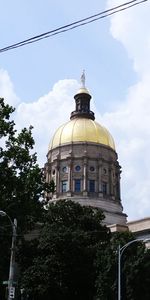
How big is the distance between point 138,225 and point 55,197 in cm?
2891

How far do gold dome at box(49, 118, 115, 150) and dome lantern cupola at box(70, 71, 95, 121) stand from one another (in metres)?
3.08

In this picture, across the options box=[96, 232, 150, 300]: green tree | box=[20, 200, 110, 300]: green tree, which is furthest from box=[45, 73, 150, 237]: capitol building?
box=[96, 232, 150, 300]: green tree

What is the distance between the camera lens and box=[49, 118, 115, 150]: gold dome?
90.2 m

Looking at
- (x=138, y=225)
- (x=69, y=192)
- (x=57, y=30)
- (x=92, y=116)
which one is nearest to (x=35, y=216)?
(x=138, y=225)

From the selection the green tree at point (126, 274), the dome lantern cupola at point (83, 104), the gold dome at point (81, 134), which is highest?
the dome lantern cupola at point (83, 104)

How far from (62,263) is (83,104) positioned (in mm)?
58884

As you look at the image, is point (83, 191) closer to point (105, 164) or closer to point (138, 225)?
point (105, 164)

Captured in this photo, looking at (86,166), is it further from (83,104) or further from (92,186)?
(83,104)

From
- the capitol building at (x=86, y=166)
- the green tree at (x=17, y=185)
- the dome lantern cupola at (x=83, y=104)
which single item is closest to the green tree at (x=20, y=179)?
the green tree at (x=17, y=185)

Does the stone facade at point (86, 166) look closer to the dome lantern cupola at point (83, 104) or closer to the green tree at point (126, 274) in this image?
the dome lantern cupola at point (83, 104)

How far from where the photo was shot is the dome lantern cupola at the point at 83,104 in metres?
97.2

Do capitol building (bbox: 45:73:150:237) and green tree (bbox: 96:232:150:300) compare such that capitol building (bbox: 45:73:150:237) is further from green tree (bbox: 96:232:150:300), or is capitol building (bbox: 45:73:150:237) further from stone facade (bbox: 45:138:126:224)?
green tree (bbox: 96:232:150:300)

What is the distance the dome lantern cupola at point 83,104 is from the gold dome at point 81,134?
3080 millimetres

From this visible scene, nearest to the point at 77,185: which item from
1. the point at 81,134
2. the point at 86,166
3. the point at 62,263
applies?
the point at 86,166
